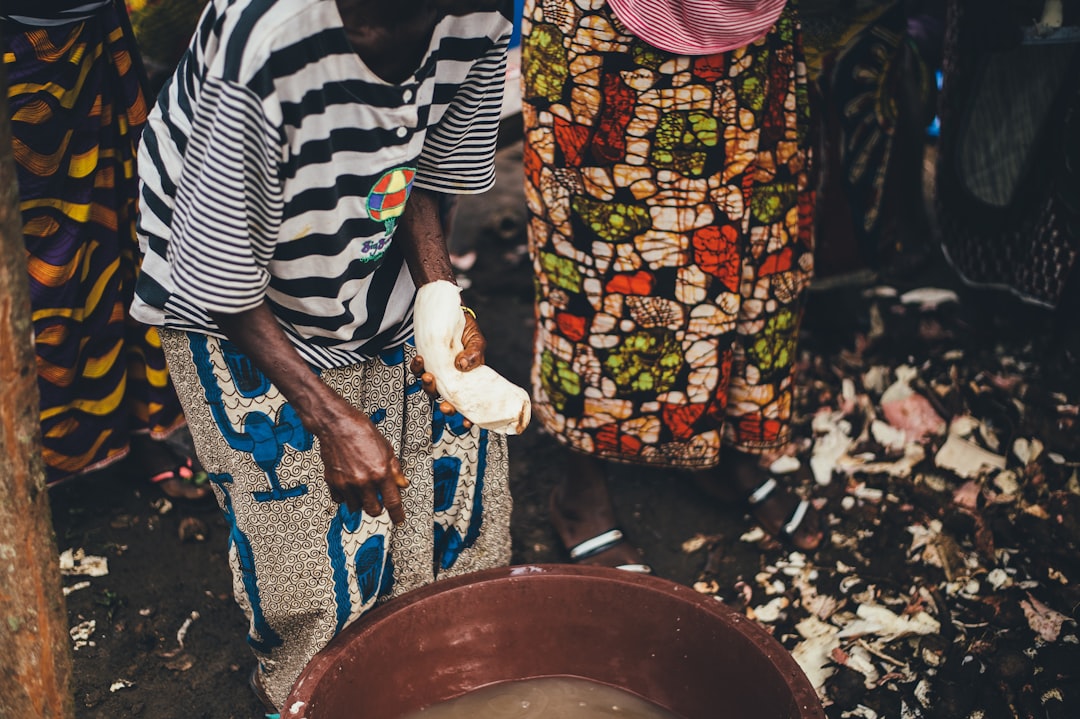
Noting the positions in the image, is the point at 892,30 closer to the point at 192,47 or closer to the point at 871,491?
the point at 871,491

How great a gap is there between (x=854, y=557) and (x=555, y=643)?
120 cm

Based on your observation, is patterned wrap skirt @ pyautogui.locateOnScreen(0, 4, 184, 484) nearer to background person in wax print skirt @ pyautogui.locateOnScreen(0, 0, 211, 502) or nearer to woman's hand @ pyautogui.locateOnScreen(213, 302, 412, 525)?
background person in wax print skirt @ pyautogui.locateOnScreen(0, 0, 211, 502)

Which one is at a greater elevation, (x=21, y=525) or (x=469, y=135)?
(x=469, y=135)

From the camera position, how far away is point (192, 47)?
1435 millimetres

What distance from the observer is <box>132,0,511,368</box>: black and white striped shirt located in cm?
131

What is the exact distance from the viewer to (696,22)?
2.04m

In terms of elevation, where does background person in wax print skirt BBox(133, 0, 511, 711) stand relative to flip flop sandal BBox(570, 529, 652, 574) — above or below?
above

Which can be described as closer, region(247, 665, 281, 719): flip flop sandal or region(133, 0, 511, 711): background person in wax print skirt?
region(133, 0, 511, 711): background person in wax print skirt

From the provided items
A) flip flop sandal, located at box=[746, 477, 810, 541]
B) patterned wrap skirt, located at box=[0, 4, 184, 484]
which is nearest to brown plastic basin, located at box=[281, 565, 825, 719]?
flip flop sandal, located at box=[746, 477, 810, 541]

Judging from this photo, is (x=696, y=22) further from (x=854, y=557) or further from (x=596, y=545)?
(x=854, y=557)

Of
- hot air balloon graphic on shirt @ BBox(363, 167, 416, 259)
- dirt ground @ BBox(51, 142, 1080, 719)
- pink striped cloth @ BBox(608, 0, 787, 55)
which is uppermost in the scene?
pink striped cloth @ BBox(608, 0, 787, 55)

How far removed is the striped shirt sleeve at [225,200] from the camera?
129 cm

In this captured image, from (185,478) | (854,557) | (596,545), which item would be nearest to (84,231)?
(185,478)

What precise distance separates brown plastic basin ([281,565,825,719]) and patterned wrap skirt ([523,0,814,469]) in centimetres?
71
